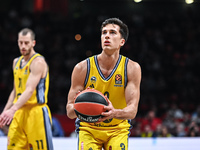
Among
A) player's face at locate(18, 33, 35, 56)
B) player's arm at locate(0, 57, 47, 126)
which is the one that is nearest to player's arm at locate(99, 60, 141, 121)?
player's arm at locate(0, 57, 47, 126)

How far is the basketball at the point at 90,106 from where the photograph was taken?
3.14 m

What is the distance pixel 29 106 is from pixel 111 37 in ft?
5.67

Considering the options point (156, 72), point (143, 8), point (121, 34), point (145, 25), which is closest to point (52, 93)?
point (156, 72)

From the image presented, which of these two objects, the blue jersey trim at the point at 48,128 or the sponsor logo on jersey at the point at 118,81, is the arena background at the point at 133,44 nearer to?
the blue jersey trim at the point at 48,128

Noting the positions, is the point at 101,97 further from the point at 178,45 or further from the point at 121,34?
the point at 178,45

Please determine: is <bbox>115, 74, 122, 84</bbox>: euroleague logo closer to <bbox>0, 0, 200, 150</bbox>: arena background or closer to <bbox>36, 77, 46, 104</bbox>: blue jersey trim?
<bbox>36, 77, 46, 104</bbox>: blue jersey trim

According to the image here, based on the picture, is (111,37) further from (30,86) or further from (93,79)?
(30,86)

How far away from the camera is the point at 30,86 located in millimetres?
4520

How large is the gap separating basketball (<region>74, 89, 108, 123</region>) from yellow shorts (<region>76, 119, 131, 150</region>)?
439 millimetres

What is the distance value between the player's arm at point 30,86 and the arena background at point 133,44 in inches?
232

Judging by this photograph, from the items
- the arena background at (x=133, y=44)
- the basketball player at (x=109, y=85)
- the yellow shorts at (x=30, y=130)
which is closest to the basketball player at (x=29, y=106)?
the yellow shorts at (x=30, y=130)

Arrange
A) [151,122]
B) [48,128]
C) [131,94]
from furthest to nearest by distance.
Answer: [151,122], [48,128], [131,94]

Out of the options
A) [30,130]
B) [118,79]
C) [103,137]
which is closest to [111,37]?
[118,79]

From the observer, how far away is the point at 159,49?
1366 centimetres
